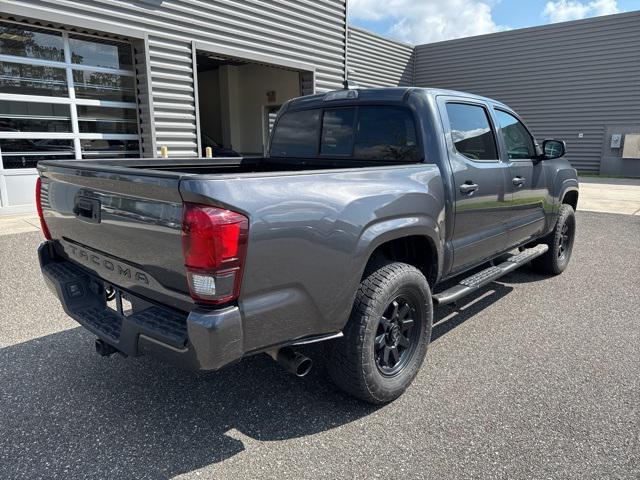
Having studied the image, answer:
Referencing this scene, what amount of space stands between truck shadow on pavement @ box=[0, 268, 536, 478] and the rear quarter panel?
671mm

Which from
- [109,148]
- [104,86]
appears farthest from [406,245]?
[104,86]

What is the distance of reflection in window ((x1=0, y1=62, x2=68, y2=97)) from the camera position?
24.7ft

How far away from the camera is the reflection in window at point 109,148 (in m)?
8.48

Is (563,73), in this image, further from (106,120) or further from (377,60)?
(106,120)

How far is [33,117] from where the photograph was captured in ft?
25.7

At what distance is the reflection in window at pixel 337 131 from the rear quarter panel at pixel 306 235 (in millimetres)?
987

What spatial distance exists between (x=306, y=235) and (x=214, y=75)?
681 inches

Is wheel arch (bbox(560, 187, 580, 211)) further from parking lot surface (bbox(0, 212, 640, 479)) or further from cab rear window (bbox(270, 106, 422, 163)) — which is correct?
cab rear window (bbox(270, 106, 422, 163))

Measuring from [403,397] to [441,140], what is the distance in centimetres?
174

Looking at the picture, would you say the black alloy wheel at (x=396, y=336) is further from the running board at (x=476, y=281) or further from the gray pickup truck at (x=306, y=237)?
the running board at (x=476, y=281)

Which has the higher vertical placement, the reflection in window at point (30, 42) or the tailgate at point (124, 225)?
the reflection in window at point (30, 42)

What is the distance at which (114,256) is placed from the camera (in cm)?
253

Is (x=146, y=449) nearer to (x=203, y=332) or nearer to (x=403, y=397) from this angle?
(x=203, y=332)

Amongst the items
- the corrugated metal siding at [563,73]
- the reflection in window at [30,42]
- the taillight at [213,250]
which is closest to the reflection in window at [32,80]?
the reflection in window at [30,42]
